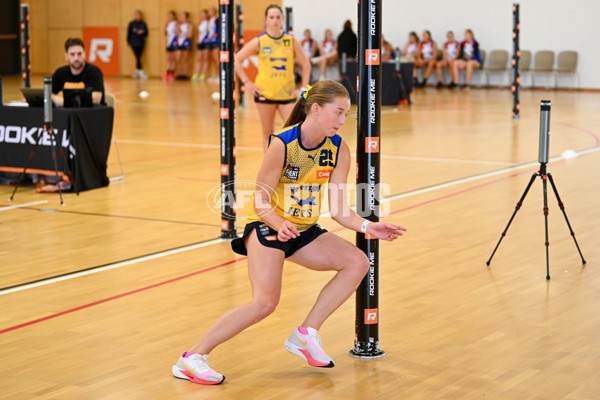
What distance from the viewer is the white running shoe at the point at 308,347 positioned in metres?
4.29

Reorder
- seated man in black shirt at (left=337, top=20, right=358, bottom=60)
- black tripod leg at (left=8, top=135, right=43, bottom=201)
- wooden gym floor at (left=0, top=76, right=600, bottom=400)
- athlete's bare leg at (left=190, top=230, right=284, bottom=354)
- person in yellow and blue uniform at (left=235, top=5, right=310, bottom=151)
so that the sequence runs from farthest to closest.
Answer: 1. seated man in black shirt at (left=337, top=20, right=358, bottom=60)
2. person in yellow and blue uniform at (left=235, top=5, right=310, bottom=151)
3. black tripod leg at (left=8, top=135, right=43, bottom=201)
4. wooden gym floor at (left=0, top=76, right=600, bottom=400)
5. athlete's bare leg at (left=190, top=230, right=284, bottom=354)

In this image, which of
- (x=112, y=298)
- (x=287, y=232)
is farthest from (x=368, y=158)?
(x=112, y=298)

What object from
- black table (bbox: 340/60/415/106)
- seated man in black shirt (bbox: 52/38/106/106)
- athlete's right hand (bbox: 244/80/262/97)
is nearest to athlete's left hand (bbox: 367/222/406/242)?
athlete's right hand (bbox: 244/80/262/97)

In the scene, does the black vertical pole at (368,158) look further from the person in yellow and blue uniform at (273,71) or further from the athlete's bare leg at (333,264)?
the person in yellow and blue uniform at (273,71)

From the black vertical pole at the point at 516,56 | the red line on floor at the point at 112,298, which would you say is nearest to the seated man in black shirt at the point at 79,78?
the red line on floor at the point at 112,298

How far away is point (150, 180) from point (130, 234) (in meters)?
2.82

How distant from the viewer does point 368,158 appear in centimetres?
445

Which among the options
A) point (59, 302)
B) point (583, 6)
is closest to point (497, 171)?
point (59, 302)

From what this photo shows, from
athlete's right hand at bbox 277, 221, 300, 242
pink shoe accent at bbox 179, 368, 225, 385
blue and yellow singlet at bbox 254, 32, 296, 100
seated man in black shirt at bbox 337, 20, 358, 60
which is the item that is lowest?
pink shoe accent at bbox 179, 368, 225, 385

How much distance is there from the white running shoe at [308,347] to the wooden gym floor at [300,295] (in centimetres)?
7

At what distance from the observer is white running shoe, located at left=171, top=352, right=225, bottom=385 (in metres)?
4.14

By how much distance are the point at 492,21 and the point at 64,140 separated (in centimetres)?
1717

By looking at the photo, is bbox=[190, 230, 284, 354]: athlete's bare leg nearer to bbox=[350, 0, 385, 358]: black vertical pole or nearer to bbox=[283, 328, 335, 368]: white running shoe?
bbox=[283, 328, 335, 368]: white running shoe

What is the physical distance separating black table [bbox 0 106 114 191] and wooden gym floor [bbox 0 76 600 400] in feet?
0.98
